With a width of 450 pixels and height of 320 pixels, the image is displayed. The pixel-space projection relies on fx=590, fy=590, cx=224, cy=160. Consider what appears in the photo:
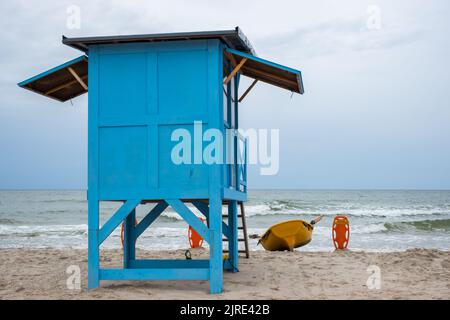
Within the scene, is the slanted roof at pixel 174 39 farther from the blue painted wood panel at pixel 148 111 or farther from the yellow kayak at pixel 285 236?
the yellow kayak at pixel 285 236

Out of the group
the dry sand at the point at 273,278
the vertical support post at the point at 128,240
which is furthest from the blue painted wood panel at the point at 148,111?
the vertical support post at the point at 128,240

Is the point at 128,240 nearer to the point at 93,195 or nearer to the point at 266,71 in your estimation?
the point at 93,195

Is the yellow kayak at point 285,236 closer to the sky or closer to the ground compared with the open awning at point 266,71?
closer to the ground

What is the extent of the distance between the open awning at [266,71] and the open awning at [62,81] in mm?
2779

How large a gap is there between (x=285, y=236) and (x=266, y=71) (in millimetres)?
7024

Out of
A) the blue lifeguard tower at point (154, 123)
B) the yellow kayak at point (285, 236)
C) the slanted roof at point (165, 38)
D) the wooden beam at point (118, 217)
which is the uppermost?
the slanted roof at point (165, 38)

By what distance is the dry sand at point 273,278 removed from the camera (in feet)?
32.0

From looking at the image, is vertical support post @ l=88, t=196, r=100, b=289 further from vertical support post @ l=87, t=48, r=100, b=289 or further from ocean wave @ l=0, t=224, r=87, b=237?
ocean wave @ l=0, t=224, r=87, b=237

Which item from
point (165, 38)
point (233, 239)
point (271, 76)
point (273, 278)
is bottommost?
point (273, 278)

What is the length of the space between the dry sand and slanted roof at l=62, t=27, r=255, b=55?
4.20m

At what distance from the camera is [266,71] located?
11172 millimetres

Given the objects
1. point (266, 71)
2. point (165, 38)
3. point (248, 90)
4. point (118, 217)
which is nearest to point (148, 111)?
point (165, 38)

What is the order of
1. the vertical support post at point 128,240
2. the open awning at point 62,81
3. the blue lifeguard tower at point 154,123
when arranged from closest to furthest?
the blue lifeguard tower at point 154,123
the open awning at point 62,81
the vertical support post at point 128,240
